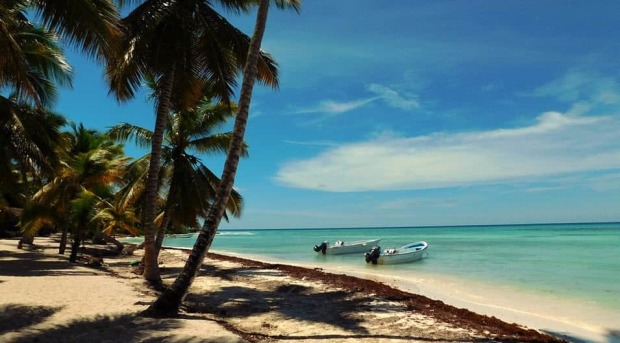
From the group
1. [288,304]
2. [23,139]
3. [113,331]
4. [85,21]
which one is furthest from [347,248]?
[85,21]

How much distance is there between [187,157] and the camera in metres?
17.3

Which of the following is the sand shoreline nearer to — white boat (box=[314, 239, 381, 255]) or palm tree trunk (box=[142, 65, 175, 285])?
palm tree trunk (box=[142, 65, 175, 285])

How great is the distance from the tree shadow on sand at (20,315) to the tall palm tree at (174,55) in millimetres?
4672

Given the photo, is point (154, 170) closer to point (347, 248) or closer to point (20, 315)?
point (20, 315)

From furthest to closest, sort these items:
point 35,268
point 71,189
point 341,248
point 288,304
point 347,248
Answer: point 347,248
point 341,248
point 71,189
point 35,268
point 288,304

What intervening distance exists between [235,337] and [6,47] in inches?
235

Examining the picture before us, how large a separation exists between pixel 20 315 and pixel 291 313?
213 inches

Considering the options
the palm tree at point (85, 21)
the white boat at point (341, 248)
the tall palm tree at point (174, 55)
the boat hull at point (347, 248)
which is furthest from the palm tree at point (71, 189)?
the boat hull at point (347, 248)

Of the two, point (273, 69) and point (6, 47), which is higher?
point (273, 69)

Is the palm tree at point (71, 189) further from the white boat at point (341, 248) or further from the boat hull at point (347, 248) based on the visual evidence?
the boat hull at point (347, 248)

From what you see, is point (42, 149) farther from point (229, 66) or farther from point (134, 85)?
point (229, 66)

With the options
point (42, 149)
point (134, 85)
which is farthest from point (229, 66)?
point (42, 149)

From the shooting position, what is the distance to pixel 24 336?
23.2 feet

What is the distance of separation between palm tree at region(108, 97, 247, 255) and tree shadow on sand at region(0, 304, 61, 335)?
6641 millimetres
